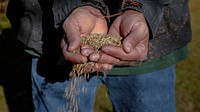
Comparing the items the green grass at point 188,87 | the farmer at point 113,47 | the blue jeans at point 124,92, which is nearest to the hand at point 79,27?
the farmer at point 113,47

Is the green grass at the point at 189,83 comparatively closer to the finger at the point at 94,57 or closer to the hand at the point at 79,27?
the hand at the point at 79,27

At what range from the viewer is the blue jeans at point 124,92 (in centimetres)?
221

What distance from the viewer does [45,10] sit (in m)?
2.13

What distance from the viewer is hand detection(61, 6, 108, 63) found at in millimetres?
1666

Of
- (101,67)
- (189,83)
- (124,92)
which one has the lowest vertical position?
(189,83)

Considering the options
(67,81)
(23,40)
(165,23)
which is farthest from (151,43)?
(23,40)

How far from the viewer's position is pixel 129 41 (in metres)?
1.64

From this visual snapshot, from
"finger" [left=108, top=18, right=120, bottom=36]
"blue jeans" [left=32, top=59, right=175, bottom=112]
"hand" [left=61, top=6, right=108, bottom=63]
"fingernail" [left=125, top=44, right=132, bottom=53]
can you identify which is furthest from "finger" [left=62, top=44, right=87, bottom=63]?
"blue jeans" [left=32, top=59, right=175, bottom=112]

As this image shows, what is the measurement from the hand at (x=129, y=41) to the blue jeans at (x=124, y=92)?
1.44 feet

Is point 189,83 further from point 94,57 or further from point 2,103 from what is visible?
point 94,57

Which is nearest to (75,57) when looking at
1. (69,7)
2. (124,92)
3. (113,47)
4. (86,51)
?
(86,51)

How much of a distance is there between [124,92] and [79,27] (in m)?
0.63

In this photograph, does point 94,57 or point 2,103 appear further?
point 2,103

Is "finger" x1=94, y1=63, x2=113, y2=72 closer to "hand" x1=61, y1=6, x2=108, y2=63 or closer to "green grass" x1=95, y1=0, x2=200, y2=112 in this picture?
"hand" x1=61, y1=6, x2=108, y2=63
